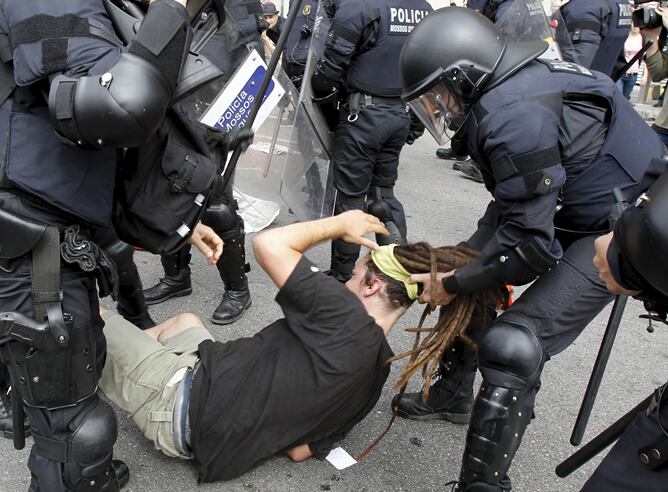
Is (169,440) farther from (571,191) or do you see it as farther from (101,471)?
(571,191)

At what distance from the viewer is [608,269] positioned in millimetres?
1480

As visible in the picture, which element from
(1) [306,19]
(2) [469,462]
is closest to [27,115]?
(2) [469,462]

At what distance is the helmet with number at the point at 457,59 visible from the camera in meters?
1.95

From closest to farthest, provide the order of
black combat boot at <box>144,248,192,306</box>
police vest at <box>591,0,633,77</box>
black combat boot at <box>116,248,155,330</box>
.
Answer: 1. black combat boot at <box>116,248,155,330</box>
2. black combat boot at <box>144,248,192,306</box>
3. police vest at <box>591,0,633,77</box>

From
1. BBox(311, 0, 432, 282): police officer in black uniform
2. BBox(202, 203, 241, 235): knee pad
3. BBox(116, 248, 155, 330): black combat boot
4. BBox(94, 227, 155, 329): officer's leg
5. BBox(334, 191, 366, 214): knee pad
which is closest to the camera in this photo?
BBox(94, 227, 155, 329): officer's leg

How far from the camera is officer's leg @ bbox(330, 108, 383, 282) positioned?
3789mm

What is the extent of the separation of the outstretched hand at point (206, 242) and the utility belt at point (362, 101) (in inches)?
72.0

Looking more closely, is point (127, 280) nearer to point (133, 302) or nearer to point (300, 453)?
point (133, 302)

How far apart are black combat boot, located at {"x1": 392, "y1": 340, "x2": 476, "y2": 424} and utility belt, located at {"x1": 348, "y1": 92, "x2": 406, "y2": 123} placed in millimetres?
1839

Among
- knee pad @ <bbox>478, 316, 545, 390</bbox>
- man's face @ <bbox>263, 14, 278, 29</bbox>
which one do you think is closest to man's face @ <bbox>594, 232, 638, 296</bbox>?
knee pad @ <bbox>478, 316, 545, 390</bbox>

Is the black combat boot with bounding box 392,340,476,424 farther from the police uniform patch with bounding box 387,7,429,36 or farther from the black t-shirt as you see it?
the police uniform patch with bounding box 387,7,429,36

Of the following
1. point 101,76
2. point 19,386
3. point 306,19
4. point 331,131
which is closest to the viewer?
point 101,76

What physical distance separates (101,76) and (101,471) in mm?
1158

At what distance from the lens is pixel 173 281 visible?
3506 millimetres
